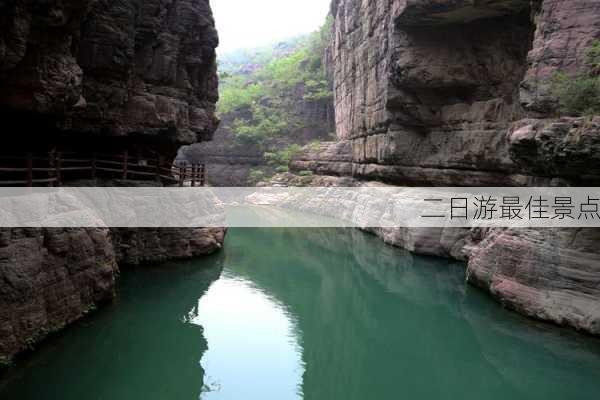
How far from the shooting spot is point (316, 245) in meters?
20.0

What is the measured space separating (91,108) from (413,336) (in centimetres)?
949

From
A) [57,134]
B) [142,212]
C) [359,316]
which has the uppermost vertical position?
[57,134]

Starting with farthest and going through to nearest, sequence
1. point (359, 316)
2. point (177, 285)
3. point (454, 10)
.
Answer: point (454, 10)
point (177, 285)
point (359, 316)

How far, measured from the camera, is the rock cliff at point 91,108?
22.5 feet

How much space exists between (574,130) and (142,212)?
1070 centimetres

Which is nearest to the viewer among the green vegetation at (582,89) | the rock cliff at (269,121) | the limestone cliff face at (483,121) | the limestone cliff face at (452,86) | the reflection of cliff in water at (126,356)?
the reflection of cliff in water at (126,356)

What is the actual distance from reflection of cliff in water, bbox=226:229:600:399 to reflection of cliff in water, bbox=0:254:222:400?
7.23ft

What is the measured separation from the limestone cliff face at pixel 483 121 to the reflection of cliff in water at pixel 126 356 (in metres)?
7.21

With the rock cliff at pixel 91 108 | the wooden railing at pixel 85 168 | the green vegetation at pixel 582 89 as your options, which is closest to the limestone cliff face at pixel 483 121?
the green vegetation at pixel 582 89

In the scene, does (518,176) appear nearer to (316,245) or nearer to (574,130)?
(574,130)

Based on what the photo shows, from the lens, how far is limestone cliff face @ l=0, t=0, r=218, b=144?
7.04 meters

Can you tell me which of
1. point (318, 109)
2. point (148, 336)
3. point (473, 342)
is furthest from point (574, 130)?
point (318, 109)

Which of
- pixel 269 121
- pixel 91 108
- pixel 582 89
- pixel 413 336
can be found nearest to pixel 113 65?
pixel 91 108

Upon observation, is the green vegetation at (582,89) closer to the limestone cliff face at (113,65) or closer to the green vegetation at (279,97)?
the limestone cliff face at (113,65)
